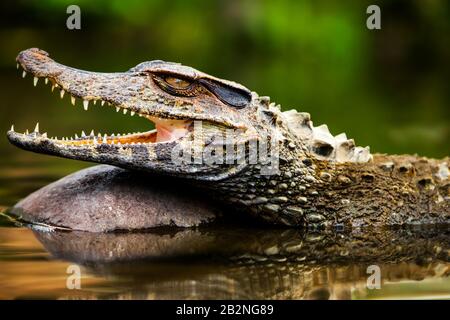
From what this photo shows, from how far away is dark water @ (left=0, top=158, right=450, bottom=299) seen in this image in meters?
6.43

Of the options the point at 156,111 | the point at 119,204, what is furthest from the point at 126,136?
the point at 119,204

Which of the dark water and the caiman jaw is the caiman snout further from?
the dark water

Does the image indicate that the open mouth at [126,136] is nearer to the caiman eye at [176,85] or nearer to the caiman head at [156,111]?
the caiman head at [156,111]

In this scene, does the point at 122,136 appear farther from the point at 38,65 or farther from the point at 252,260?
the point at 252,260

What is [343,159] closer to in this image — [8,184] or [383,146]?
[8,184]

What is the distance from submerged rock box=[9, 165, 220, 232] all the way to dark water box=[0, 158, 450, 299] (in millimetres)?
167

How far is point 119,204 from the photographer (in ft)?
27.5

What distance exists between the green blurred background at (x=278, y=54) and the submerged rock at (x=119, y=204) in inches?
175

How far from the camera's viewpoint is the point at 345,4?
38.1 meters

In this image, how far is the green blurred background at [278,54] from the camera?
1845 cm

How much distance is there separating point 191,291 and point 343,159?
3.00 metres

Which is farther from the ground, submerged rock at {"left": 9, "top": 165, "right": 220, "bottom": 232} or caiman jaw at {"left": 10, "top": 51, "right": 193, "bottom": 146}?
caiman jaw at {"left": 10, "top": 51, "right": 193, "bottom": 146}

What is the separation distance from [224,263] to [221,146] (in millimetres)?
1297

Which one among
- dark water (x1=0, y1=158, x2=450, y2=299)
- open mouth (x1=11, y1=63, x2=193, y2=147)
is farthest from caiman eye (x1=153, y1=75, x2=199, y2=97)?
dark water (x1=0, y1=158, x2=450, y2=299)
